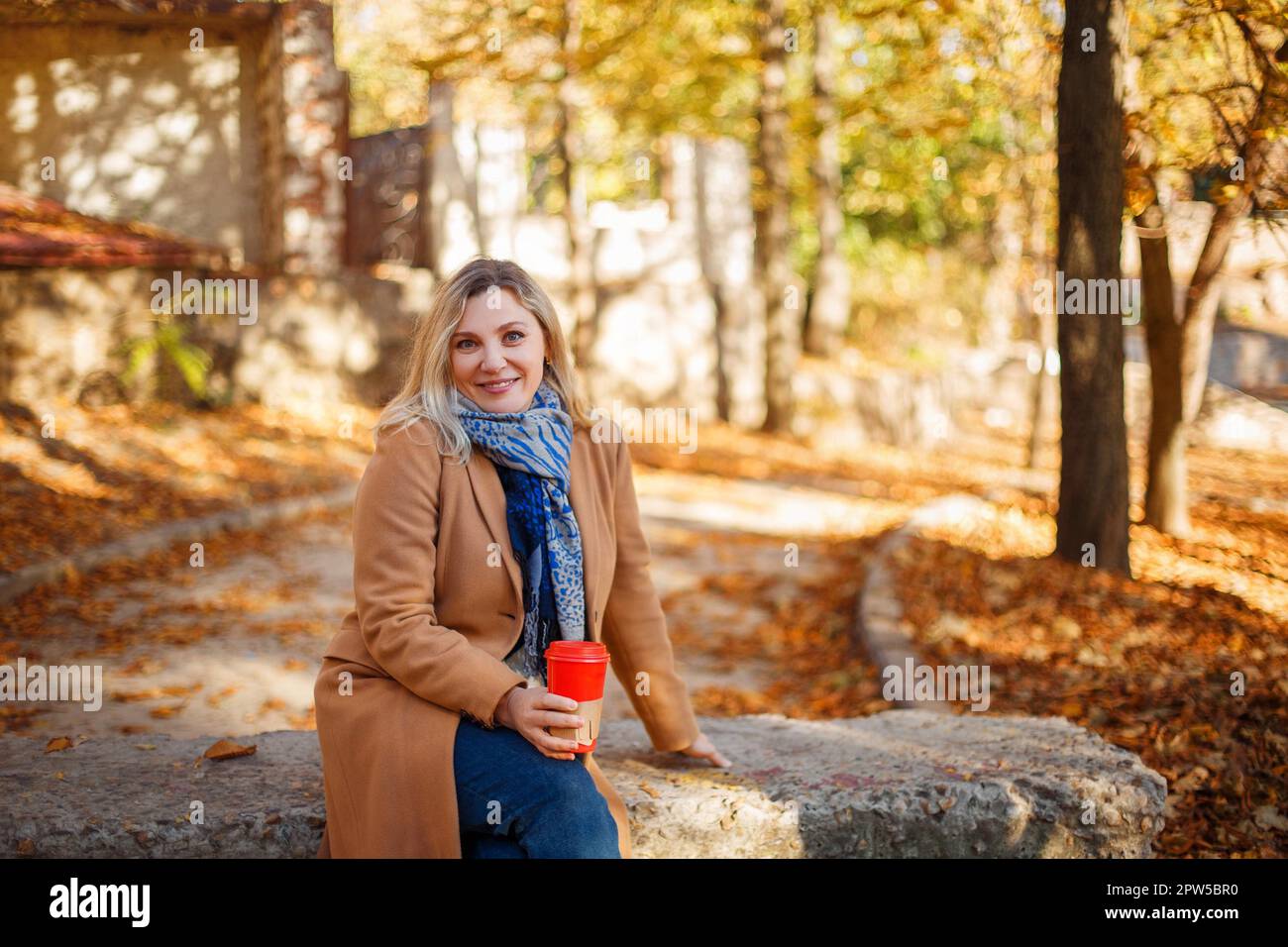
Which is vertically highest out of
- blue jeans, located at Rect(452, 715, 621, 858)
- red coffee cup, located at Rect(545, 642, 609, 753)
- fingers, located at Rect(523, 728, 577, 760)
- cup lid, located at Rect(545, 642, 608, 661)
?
cup lid, located at Rect(545, 642, 608, 661)

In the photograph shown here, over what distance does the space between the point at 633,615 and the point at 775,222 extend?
501 inches

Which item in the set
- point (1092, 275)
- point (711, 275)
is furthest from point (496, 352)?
point (711, 275)

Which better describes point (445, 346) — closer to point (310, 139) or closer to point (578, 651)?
point (578, 651)

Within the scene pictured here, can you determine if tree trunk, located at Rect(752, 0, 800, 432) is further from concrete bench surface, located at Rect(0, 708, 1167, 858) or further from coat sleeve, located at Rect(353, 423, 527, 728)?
coat sleeve, located at Rect(353, 423, 527, 728)

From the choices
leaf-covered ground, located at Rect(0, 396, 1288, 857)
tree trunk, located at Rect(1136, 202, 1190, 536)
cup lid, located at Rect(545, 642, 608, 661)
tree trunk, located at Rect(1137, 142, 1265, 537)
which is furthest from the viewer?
tree trunk, located at Rect(1136, 202, 1190, 536)

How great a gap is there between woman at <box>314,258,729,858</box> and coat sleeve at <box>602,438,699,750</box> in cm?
2

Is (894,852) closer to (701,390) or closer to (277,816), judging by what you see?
(277,816)

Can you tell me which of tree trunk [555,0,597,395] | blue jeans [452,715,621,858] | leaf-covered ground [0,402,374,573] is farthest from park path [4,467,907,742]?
tree trunk [555,0,597,395]

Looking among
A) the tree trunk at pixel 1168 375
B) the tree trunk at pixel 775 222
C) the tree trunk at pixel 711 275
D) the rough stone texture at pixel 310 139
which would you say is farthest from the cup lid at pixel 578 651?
the tree trunk at pixel 711 275

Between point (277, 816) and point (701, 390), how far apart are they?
13.8 metres

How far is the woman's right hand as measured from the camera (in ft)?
8.97

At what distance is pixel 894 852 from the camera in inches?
134

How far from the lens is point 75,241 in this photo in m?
9.21

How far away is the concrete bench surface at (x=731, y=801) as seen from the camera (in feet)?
10.2
